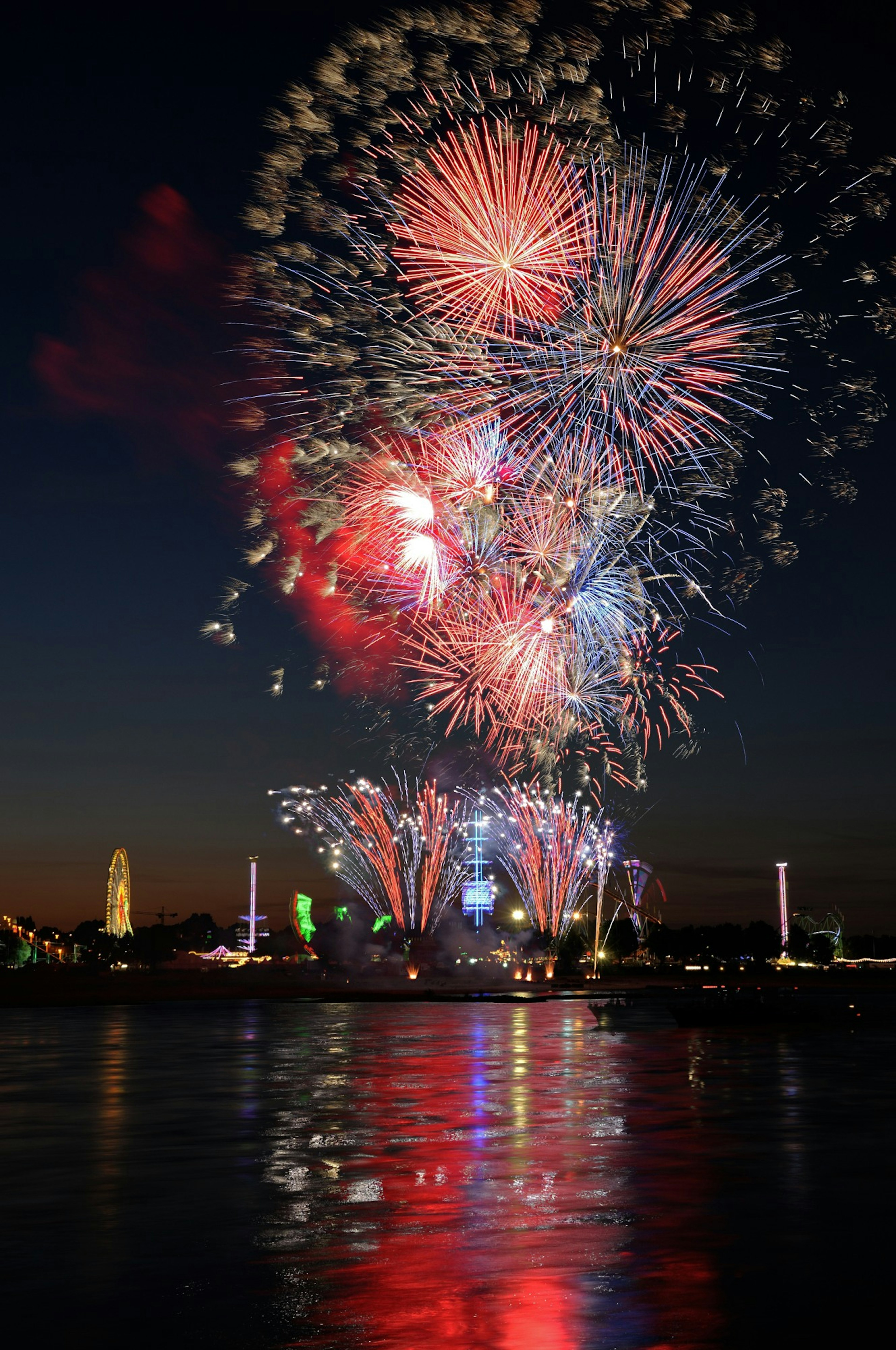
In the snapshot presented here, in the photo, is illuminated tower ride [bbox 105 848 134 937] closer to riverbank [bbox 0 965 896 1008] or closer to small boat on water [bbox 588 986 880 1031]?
riverbank [bbox 0 965 896 1008]

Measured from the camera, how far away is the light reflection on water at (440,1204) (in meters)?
10.9

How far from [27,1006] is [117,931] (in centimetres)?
7536

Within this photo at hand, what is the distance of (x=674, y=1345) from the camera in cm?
991

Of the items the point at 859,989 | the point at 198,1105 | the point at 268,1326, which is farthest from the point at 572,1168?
the point at 859,989

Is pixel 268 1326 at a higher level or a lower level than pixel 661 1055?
higher

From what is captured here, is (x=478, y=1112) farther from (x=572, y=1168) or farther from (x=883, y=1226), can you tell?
(x=883, y=1226)

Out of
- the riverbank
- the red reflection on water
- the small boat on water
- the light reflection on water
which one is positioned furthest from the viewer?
the riverbank

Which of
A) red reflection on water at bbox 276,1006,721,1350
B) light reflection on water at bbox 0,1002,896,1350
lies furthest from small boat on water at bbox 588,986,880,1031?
red reflection on water at bbox 276,1006,721,1350

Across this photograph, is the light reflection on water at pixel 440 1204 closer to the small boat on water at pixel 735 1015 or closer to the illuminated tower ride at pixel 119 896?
the small boat on water at pixel 735 1015

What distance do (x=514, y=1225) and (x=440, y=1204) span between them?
1656 millimetres

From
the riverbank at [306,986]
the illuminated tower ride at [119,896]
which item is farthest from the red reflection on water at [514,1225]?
the illuminated tower ride at [119,896]

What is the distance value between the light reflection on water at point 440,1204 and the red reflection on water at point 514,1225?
48 millimetres

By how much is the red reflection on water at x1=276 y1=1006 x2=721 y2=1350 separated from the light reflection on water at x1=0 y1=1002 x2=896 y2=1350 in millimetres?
48

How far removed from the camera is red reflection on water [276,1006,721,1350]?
10.6 m
